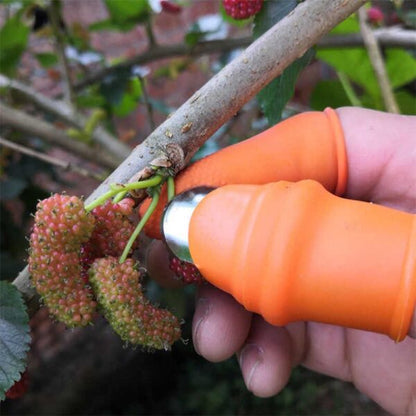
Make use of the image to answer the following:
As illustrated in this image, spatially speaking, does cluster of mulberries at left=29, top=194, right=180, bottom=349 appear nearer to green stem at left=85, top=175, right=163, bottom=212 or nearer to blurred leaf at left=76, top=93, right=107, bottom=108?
green stem at left=85, top=175, right=163, bottom=212

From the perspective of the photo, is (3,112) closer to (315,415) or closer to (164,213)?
(164,213)

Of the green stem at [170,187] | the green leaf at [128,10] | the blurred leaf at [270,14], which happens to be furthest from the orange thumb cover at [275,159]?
the green leaf at [128,10]

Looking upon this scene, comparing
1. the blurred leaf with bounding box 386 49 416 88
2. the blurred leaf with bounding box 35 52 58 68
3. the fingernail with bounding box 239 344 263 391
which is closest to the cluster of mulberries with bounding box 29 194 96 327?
the fingernail with bounding box 239 344 263 391

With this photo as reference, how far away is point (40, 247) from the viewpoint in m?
0.39

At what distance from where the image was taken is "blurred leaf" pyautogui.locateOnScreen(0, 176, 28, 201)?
2.99 ft

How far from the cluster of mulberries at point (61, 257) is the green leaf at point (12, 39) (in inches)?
23.2

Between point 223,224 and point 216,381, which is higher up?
point 223,224

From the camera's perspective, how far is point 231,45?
0.87m

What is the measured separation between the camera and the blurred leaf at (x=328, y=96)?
2.90ft

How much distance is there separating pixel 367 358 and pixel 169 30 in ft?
3.81

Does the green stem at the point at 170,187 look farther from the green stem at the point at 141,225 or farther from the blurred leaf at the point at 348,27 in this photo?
the blurred leaf at the point at 348,27


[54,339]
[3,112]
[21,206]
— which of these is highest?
[3,112]

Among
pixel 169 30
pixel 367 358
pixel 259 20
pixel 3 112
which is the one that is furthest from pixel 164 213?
pixel 169 30

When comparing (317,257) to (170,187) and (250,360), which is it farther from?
(250,360)
